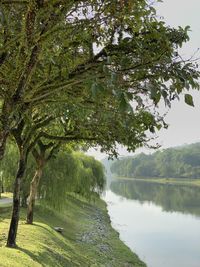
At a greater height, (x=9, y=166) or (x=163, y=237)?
(x=9, y=166)

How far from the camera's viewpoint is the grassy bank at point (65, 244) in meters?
11.6

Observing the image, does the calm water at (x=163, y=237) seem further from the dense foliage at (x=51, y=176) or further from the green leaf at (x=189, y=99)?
the green leaf at (x=189, y=99)

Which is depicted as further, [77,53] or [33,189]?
[33,189]

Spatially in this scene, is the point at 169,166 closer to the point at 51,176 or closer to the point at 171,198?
the point at 171,198

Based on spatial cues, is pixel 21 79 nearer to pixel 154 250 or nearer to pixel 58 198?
pixel 58 198

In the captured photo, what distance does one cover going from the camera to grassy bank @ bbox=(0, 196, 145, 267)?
458 inches

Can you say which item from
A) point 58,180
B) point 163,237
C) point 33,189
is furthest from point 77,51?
point 163,237

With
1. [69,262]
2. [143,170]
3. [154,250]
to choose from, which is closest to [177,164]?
[143,170]

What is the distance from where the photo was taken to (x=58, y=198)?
2272 cm

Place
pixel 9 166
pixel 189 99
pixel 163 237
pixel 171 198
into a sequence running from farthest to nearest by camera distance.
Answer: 1. pixel 171 198
2. pixel 163 237
3. pixel 9 166
4. pixel 189 99

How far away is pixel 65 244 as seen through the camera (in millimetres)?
16688

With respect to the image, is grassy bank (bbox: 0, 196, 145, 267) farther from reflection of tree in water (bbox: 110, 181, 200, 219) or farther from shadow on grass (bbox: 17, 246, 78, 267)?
reflection of tree in water (bbox: 110, 181, 200, 219)

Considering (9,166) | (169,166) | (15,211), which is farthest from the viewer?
(169,166)

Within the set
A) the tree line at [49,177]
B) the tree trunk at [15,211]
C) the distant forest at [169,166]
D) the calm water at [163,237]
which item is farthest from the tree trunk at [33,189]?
the distant forest at [169,166]
